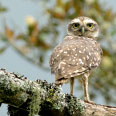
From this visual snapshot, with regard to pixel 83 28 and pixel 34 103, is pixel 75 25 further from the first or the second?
pixel 34 103

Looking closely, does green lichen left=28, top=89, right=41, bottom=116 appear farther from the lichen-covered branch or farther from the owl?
the owl

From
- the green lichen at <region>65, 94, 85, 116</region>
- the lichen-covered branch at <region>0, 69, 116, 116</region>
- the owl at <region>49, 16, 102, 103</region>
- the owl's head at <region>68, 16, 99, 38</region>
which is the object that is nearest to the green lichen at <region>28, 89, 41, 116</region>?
the lichen-covered branch at <region>0, 69, 116, 116</region>

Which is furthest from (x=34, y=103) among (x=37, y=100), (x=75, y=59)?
(x=75, y=59)

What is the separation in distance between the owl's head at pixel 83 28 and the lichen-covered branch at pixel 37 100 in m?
3.05

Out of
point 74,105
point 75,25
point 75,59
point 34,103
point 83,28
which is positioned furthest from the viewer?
point 75,25

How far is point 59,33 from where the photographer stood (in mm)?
10742

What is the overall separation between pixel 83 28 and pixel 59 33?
2.17 metres

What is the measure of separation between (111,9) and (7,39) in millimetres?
2537

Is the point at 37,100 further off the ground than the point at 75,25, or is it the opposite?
the point at 75,25

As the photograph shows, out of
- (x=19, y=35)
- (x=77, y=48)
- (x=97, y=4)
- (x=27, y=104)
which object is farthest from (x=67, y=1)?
(x=27, y=104)

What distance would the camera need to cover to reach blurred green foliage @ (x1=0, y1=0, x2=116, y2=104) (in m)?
10.5

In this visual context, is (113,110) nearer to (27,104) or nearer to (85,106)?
(85,106)

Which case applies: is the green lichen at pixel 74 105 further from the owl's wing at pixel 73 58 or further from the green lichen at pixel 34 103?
the owl's wing at pixel 73 58

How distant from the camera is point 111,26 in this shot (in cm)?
1094
